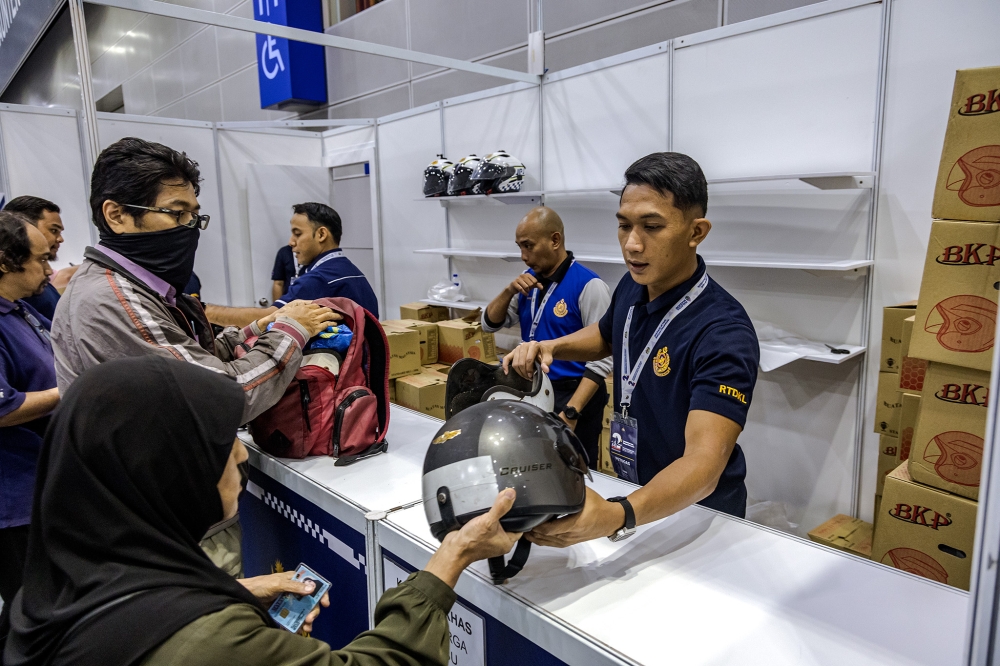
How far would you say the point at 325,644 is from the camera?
87 centimetres

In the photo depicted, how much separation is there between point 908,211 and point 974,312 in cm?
93

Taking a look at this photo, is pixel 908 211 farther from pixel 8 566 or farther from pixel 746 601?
pixel 8 566

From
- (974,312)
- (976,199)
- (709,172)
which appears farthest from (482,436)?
(709,172)

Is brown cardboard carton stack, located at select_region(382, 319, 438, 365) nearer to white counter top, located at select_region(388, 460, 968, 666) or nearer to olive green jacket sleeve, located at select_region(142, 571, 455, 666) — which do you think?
white counter top, located at select_region(388, 460, 968, 666)

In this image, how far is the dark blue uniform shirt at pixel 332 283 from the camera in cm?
301

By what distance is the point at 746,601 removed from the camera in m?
1.07

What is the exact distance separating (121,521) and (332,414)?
3.16 feet

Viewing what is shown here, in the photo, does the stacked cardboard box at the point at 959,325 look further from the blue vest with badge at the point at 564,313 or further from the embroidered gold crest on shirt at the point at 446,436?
the embroidered gold crest on shirt at the point at 446,436

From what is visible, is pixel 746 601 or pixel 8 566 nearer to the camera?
pixel 746 601

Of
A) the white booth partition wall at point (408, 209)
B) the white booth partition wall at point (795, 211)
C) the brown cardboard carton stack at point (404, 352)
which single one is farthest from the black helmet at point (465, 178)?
the white booth partition wall at point (795, 211)

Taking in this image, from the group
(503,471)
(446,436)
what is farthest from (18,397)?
(503,471)

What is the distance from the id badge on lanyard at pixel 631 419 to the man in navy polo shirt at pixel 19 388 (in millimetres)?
1753

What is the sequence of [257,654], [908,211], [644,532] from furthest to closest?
[908,211] < [644,532] < [257,654]

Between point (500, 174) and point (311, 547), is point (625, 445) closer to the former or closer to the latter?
point (311, 547)
